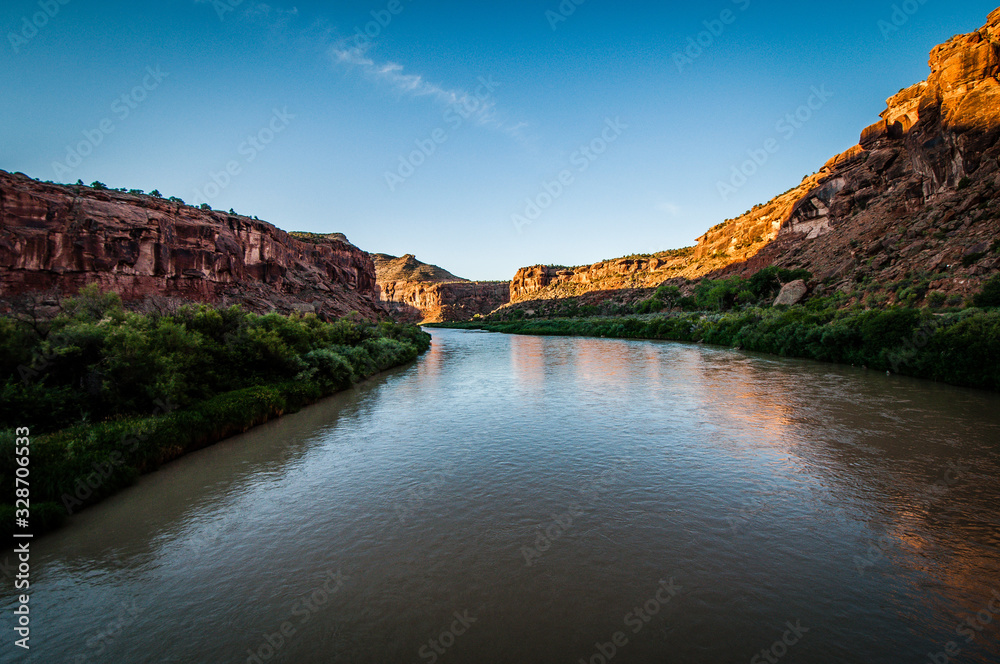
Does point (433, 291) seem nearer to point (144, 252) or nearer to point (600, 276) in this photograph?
point (600, 276)

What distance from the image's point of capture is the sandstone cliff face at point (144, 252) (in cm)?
2894

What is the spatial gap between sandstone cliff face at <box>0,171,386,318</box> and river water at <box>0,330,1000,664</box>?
32.0 meters

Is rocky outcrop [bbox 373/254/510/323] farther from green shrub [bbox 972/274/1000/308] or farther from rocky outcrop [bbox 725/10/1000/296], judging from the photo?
green shrub [bbox 972/274/1000/308]

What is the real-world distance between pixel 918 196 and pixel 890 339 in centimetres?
2880

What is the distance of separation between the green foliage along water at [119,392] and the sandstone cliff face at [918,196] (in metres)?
32.4

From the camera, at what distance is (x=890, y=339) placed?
761 inches

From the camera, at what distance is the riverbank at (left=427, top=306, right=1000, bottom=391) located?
15.1 meters

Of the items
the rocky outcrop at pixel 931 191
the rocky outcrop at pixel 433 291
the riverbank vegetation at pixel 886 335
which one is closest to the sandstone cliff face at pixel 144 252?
the riverbank vegetation at pixel 886 335

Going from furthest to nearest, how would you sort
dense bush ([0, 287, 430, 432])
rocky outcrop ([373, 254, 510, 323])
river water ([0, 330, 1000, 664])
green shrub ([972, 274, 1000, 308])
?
1. rocky outcrop ([373, 254, 510, 323])
2. green shrub ([972, 274, 1000, 308])
3. dense bush ([0, 287, 430, 432])
4. river water ([0, 330, 1000, 664])

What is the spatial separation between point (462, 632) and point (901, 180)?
6020cm

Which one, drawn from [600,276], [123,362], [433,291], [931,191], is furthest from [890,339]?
[433,291]

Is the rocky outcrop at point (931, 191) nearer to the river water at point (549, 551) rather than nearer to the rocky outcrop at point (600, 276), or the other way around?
the river water at point (549, 551)

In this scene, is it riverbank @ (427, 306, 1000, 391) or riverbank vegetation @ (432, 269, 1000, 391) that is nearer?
riverbank @ (427, 306, 1000, 391)

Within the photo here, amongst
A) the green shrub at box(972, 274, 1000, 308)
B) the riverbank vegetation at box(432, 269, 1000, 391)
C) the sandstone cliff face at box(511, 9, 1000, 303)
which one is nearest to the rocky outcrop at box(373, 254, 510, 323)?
the sandstone cliff face at box(511, 9, 1000, 303)
